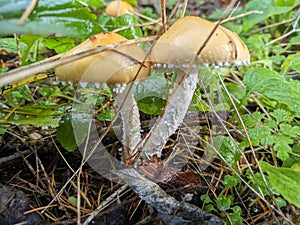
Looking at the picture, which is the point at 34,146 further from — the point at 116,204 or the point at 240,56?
the point at 240,56

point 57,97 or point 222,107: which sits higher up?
point 222,107

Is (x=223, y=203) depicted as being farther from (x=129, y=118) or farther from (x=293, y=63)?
(x=293, y=63)

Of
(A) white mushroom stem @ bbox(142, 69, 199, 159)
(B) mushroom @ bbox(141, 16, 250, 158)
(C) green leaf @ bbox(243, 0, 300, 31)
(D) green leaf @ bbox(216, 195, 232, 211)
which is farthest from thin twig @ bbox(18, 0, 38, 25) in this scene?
(C) green leaf @ bbox(243, 0, 300, 31)

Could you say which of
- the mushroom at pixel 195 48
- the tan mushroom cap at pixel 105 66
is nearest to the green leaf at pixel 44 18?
the tan mushroom cap at pixel 105 66

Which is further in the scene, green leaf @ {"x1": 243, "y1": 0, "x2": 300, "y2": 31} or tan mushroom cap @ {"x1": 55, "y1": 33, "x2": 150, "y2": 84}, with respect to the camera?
green leaf @ {"x1": 243, "y1": 0, "x2": 300, "y2": 31}

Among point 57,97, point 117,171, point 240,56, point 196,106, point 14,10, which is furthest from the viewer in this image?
point 57,97

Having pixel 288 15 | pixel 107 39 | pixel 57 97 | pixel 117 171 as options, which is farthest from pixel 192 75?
pixel 288 15

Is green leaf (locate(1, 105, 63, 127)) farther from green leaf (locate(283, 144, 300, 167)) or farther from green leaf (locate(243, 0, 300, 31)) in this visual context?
green leaf (locate(243, 0, 300, 31))
